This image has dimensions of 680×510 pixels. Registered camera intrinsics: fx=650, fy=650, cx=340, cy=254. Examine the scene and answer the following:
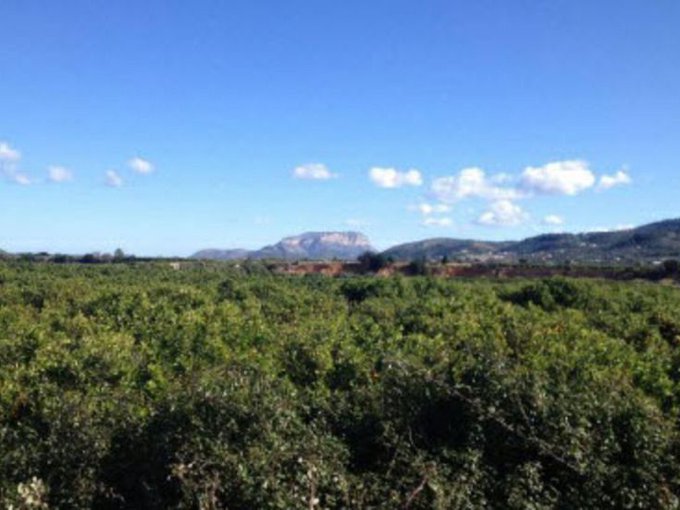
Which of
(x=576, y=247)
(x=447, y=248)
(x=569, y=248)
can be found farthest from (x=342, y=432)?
(x=447, y=248)

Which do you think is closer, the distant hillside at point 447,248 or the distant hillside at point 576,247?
the distant hillside at point 576,247

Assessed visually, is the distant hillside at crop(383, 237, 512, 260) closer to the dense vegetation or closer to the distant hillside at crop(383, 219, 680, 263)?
the distant hillside at crop(383, 219, 680, 263)

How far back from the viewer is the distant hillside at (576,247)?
111 meters

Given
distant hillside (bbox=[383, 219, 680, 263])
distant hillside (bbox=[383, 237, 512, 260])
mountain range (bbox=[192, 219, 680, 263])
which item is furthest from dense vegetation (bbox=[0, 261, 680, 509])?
distant hillside (bbox=[383, 237, 512, 260])

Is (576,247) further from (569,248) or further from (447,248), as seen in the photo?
(447,248)

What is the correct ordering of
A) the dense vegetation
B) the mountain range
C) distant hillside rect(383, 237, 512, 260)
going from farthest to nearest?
distant hillside rect(383, 237, 512, 260), the mountain range, the dense vegetation

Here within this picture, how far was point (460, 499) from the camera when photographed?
7227 mm

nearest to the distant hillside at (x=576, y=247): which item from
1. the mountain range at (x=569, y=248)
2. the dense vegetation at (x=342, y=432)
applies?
the mountain range at (x=569, y=248)

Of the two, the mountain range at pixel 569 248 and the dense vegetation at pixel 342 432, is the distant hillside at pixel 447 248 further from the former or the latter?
the dense vegetation at pixel 342 432

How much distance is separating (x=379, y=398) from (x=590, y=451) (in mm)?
2841

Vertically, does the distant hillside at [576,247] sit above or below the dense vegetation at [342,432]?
above

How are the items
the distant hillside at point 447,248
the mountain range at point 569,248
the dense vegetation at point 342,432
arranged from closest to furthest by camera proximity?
the dense vegetation at point 342,432
the mountain range at point 569,248
the distant hillside at point 447,248

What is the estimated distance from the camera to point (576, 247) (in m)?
144

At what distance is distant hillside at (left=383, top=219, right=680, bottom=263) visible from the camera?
111m
